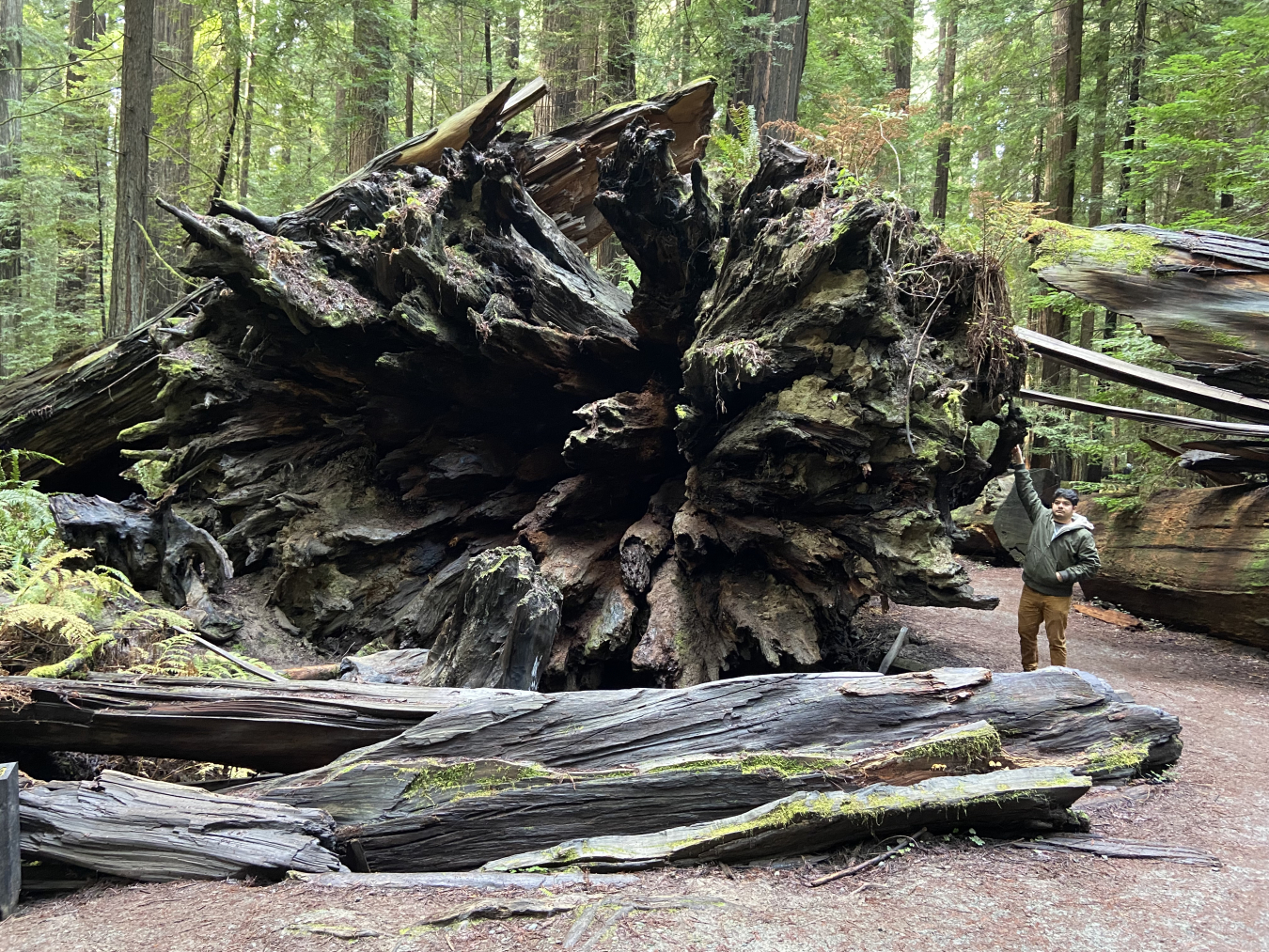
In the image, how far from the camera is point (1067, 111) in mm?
13188

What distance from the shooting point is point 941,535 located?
5559 millimetres

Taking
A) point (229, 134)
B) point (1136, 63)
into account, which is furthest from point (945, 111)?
point (229, 134)

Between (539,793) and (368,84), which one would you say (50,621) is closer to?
(539,793)

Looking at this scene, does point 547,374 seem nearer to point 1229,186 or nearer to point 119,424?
point 119,424

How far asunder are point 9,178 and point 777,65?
16791 millimetres

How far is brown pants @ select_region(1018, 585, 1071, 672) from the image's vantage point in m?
6.14

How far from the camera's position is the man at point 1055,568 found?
599 centimetres

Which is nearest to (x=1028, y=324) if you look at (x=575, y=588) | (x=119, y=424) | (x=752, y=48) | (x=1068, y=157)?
(x=1068, y=157)

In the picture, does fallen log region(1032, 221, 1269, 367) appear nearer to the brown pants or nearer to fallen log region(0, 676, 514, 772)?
the brown pants

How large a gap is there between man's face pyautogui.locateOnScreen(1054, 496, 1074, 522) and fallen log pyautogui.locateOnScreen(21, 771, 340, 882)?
629cm

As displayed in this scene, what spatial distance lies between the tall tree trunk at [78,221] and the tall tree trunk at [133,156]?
10399 mm

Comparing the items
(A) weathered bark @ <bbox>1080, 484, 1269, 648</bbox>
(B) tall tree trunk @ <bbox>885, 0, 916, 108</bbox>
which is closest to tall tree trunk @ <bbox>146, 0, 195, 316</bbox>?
(B) tall tree trunk @ <bbox>885, 0, 916, 108</bbox>

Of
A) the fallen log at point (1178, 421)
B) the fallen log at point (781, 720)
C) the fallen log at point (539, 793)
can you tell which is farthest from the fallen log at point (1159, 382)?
the fallen log at point (539, 793)

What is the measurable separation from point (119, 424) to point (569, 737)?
858 cm
